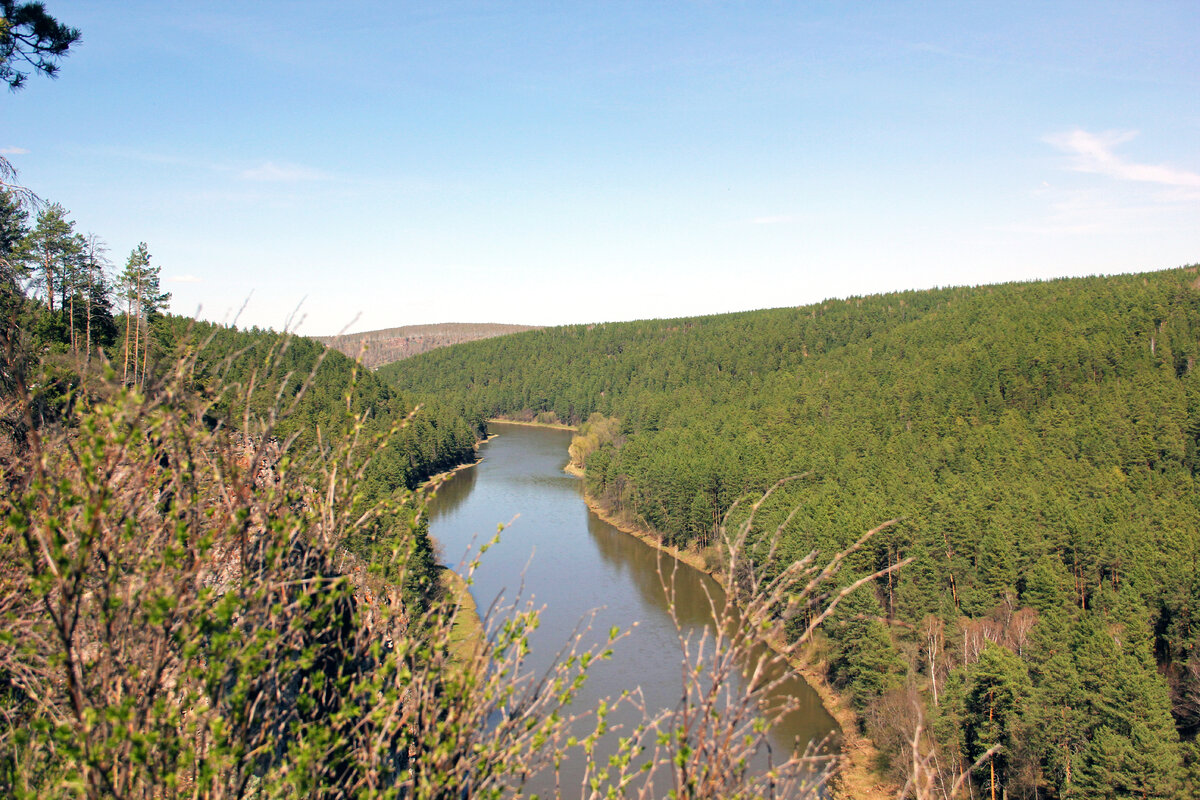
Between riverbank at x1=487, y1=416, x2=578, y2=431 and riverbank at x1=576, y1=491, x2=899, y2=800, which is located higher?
riverbank at x1=487, y1=416, x2=578, y2=431

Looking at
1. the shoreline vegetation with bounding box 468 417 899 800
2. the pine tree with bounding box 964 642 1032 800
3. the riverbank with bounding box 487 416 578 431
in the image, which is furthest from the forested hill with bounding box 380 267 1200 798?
the riverbank with bounding box 487 416 578 431

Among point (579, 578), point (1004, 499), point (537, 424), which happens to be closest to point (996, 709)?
point (1004, 499)

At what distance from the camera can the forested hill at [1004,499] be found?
16.6m

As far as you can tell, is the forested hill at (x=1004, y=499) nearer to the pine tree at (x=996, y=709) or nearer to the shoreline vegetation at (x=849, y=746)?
the pine tree at (x=996, y=709)

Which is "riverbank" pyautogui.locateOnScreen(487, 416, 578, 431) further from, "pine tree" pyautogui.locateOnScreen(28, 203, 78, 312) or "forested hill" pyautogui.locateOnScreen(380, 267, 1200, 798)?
"pine tree" pyautogui.locateOnScreen(28, 203, 78, 312)

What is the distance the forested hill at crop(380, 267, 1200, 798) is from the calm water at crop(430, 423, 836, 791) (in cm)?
241

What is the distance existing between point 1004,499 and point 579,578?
57.8 ft

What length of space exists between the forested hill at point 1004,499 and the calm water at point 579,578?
2410 millimetres

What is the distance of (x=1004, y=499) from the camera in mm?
30062

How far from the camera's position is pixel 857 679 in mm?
20500

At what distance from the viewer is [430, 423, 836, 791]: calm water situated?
70.6 ft

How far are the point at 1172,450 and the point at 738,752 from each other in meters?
42.4

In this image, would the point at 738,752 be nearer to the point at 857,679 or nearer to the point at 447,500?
the point at 857,679

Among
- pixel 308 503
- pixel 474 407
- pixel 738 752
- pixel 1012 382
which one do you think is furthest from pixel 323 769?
pixel 474 407
